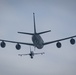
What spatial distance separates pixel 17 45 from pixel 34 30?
9647 mm

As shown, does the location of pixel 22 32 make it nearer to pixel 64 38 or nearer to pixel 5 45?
pixel 5 45

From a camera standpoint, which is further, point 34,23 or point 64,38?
point 34,23

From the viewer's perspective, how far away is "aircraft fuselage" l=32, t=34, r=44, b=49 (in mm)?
123625

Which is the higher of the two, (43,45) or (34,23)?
(34,23)

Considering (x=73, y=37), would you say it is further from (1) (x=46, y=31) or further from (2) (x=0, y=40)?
(2) (x=0, y=40)

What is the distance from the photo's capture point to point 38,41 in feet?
412

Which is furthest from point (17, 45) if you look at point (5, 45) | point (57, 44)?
point (57, 44)

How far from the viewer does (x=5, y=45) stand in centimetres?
12088

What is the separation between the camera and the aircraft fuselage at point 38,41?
406ft

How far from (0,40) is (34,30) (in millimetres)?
15640

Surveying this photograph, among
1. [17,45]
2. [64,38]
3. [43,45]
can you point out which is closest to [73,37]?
[64,38]

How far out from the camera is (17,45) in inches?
4911

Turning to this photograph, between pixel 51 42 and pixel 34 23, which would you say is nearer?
pixel 51 42

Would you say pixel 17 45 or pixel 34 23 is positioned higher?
pixel 34 23
